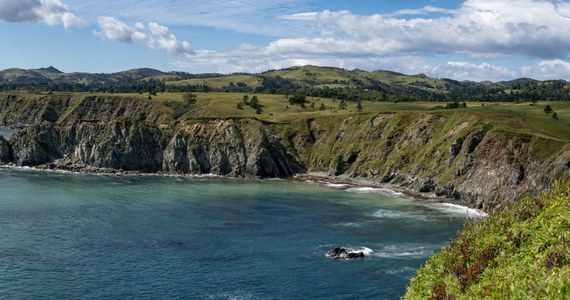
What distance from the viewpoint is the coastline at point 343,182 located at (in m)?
118

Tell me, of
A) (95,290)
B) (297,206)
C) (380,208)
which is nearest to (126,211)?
(297,206)

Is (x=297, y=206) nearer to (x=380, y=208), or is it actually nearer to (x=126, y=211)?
(x=380, y=208)

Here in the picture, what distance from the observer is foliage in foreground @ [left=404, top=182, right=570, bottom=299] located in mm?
18969

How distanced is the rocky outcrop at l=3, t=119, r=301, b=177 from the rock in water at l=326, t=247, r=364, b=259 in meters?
79.5

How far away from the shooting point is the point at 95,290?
2489 inches

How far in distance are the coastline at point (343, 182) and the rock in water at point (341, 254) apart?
3892 cm

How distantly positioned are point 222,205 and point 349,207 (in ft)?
90.5

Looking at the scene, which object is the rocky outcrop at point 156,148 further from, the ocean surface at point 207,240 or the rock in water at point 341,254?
the rock in water at point 341,254

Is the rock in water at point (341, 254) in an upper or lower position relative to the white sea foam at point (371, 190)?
upper

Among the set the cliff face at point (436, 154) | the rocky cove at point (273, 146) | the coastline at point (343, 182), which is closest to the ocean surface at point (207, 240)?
the coastline at point (343, 182)

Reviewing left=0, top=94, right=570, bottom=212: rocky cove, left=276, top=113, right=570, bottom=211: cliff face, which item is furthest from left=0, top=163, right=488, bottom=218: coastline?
left=276, top=113, right=570, bottom=211: cliff face

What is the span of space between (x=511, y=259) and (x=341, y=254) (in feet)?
179

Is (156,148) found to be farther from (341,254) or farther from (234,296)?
(234,296)

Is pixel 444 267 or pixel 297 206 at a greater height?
pixel 444 267
